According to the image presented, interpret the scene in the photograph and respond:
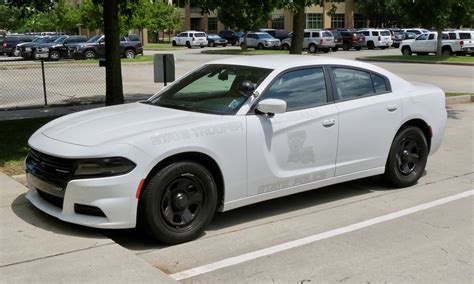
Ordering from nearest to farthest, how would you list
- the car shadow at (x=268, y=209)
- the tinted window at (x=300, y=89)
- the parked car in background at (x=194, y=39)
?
the car shadow at (x=268, y=209), the tinted window at (x=300, y=89), the parked car in background at (x=194, y=39)

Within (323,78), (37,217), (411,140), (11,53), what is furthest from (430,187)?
(11,53)

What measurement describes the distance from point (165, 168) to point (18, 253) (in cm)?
132

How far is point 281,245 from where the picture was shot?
4863 millimetres

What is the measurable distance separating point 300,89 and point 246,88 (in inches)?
28.0

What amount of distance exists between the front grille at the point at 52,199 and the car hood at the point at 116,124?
1.62 ft

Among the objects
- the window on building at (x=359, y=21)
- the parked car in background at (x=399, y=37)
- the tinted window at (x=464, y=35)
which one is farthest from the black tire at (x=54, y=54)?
the window on building at (x=359, y=21)

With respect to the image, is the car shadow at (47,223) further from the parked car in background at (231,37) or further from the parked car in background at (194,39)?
the parked car in background at (231,37)

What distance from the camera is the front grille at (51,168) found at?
4.61 meters

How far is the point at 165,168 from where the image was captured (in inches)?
184

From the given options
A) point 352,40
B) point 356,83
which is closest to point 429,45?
point 352,40

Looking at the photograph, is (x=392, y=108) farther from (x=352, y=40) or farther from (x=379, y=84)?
(x=352, y=40)

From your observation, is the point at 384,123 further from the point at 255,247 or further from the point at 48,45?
the point at 48,45

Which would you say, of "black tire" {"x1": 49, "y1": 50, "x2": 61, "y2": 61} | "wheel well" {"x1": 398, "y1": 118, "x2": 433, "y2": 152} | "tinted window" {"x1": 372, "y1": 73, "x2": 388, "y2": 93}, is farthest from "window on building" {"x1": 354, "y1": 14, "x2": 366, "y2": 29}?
"tinted window" {"x1": 372, "y1": 73, "x2": 388, "y2": 93}

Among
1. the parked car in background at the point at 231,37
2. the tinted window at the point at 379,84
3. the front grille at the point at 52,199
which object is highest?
the parked car in background at the point at 231,37
